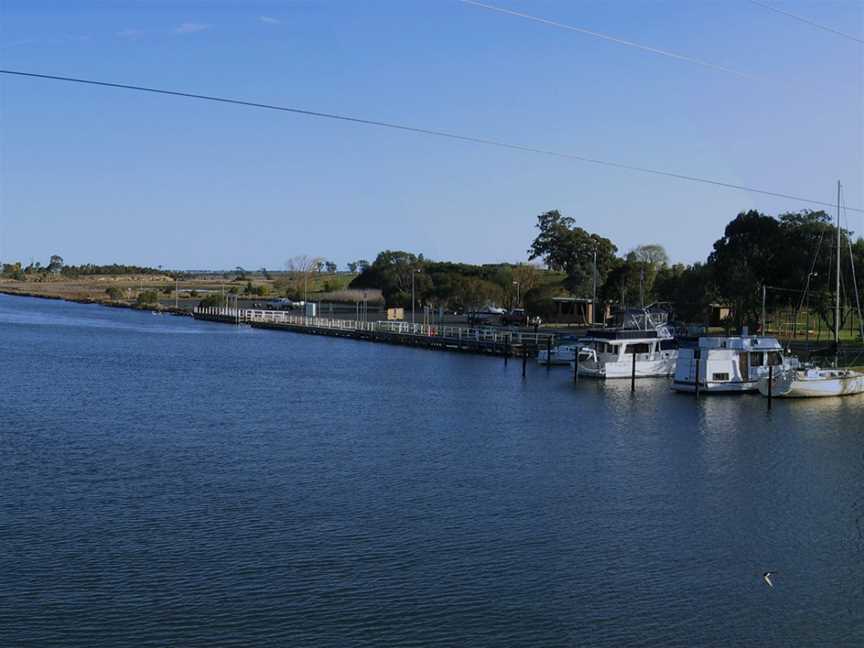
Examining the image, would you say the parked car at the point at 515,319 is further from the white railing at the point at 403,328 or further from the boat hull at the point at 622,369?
the boat hull at the point at 622,369

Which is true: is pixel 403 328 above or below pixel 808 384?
above

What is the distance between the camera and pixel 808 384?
50438 millimetres

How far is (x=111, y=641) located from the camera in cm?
1719

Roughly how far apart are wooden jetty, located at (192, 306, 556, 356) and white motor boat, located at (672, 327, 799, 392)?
13.7m

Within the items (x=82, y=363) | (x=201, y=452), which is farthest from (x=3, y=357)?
(x=201, y=452)

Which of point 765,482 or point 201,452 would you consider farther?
point 201,452

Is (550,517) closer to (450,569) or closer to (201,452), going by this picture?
(450,569)

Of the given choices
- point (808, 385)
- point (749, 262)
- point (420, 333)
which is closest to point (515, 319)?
point (420, 333)

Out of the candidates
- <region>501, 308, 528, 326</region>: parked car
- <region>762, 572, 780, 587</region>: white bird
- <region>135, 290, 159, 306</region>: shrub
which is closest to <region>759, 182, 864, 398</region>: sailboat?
<region>762, 572, 780, 587</region>: white bird

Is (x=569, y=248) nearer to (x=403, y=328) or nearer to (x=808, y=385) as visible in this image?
(x=403, y=328)

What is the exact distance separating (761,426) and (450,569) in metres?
25.7

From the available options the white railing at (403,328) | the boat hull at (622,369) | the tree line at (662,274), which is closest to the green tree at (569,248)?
the tree line at (662,274)

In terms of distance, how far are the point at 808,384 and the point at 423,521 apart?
107 ft

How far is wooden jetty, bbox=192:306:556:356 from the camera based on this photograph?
246 feet
